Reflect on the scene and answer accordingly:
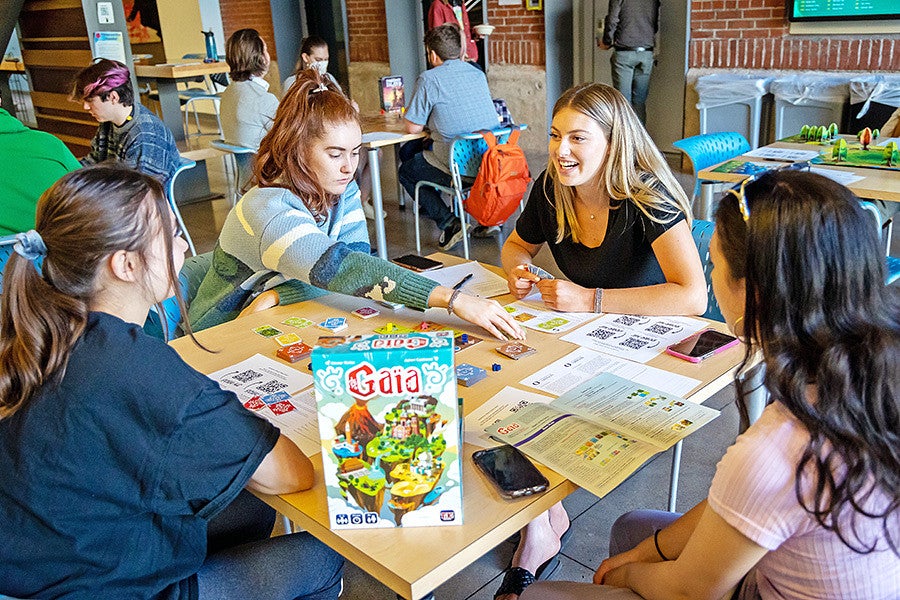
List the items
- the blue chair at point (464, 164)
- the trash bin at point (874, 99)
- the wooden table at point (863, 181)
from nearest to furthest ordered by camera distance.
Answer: the wooden table at point (863, 181)
the blue chair at point (464, 164)
the trash bin at point (874, 99)

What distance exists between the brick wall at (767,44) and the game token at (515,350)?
5.27 meters

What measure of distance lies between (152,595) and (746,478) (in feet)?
2.96

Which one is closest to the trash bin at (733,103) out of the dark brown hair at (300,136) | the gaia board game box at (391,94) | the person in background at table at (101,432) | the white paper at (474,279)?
the gaia board game box at (391,94)

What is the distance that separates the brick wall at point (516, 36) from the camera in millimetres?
7438

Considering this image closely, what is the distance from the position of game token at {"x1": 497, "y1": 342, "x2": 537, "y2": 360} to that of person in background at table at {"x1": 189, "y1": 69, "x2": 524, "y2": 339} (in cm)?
7

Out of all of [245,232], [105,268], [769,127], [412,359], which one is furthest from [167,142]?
[769,127]

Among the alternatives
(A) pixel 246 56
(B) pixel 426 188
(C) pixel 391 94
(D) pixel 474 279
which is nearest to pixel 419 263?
(D) pixel 474 279

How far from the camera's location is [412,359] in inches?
39.6

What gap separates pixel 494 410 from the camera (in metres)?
1.49

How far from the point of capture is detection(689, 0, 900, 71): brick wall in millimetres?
5805

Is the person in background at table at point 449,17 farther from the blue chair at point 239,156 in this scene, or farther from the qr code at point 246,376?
the qr code at point 246,376

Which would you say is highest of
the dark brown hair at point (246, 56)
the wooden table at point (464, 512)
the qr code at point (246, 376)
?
the dark brown hair at point (246, 56)

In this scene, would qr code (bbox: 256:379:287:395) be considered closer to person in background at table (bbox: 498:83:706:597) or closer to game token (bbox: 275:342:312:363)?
game token (bbox: 275:342:312:363)

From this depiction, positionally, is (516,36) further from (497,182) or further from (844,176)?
(844,176)
